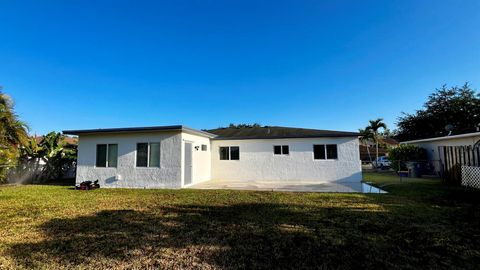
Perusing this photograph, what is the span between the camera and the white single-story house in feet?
37.6

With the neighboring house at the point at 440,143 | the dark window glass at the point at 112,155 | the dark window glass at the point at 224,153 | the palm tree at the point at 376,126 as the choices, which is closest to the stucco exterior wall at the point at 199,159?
the dark window glass at the point at 224,153

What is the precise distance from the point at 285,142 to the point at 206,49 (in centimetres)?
824

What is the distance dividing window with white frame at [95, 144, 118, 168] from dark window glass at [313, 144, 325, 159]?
11353mm

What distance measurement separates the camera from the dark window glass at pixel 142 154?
461 inches

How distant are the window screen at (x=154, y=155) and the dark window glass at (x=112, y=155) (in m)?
2.05

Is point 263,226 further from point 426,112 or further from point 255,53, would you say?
point 426,112

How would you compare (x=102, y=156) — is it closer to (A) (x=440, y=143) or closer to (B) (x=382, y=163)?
(A) (x=440, y=143)

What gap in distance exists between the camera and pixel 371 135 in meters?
28.3

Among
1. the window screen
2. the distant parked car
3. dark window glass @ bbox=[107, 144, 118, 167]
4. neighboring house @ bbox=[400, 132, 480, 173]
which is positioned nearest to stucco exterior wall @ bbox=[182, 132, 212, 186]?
the window screen

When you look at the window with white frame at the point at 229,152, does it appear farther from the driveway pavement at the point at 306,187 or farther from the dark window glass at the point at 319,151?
the dark window glass at the point at 319,151

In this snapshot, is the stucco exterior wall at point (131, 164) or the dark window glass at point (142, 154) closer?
the stucco exterior wall at point (131, 164)

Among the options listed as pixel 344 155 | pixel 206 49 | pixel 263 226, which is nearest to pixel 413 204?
pixel 263 226

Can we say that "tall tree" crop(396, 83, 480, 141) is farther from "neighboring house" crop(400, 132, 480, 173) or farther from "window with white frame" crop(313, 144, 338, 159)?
"window with white frame" crop(313, 144, 338, 159)

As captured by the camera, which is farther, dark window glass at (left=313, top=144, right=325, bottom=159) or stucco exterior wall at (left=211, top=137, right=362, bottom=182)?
dark window glass at (left=313, top=144, right=325, bottom=159)
